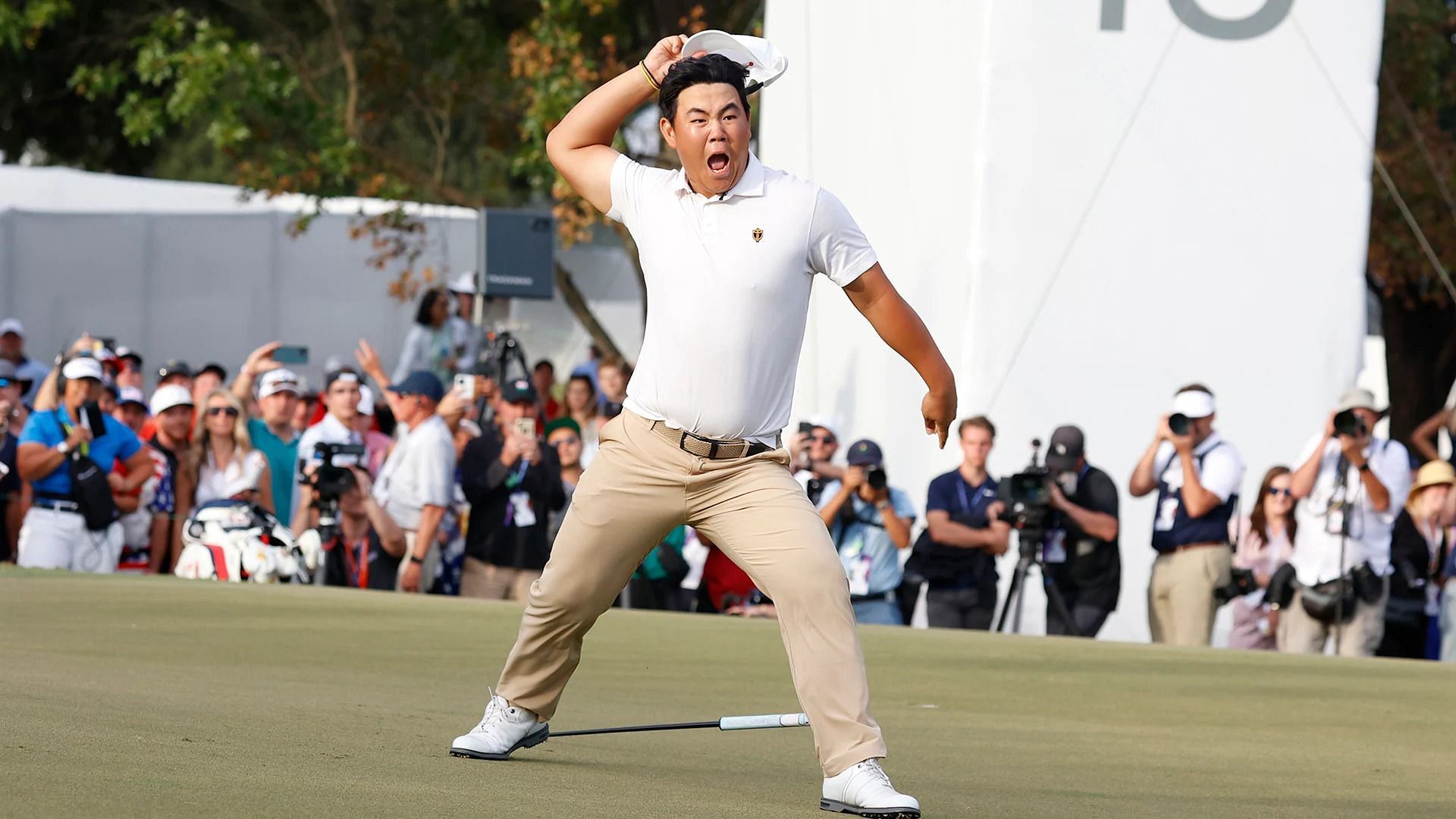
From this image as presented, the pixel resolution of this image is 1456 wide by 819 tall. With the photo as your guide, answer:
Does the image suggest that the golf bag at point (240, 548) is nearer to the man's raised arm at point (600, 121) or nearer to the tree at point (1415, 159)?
the man's raised arm at point (600, 121)

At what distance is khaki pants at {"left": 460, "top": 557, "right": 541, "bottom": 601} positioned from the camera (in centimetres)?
1292

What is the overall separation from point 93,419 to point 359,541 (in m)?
1.71

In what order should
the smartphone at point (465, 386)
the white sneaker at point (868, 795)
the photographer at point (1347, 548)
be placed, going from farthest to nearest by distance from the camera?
the smartphone at point (465, 386) < the photographer at point (1347, 548) < the white sneaker at point (868, 795)

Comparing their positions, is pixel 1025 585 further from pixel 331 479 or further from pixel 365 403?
pixel 365 403

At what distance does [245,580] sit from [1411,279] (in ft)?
49.4

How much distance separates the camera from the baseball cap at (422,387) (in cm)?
1321

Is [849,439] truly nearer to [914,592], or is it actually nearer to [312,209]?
[914,592]

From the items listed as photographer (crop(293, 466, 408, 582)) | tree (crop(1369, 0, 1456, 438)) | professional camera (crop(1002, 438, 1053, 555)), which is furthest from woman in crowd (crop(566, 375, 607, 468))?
tree (crop(1369, 0, 1456, 438))

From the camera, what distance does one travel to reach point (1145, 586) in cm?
1366

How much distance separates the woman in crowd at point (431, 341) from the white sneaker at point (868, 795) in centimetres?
1279

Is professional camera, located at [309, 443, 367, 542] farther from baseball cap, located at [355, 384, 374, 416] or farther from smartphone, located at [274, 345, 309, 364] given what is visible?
smartphone, located at [274, 345, 309, 364]

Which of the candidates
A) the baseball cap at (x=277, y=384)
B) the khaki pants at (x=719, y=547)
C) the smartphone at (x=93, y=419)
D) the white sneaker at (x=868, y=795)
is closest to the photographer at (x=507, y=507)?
the baseball cap at (x=277, y=384)

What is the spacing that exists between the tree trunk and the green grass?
48.4 ft

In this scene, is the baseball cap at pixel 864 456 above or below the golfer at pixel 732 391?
below
